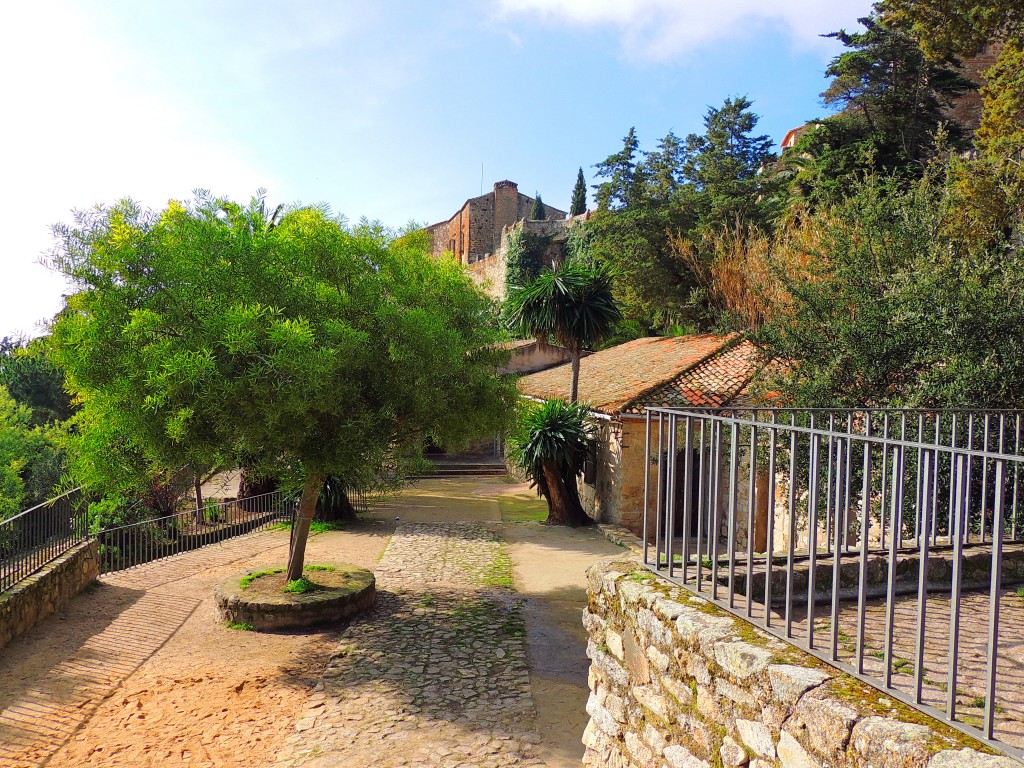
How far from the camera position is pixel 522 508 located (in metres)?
18.0

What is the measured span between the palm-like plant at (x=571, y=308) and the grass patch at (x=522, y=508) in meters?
3.13

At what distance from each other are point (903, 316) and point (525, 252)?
33.0 m

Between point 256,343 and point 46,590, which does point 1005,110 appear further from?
point 46,590

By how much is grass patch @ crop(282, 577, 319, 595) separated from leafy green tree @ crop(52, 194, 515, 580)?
3.84 feet

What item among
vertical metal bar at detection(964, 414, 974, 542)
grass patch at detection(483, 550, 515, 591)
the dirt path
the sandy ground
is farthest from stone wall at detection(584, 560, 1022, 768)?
grass patch at detection(483, 550, 515, 591)

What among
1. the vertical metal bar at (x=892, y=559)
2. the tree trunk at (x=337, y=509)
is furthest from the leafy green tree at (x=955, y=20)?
the tree trunk at (x=337, y=509)

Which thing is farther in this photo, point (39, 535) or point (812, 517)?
point (39, 535)

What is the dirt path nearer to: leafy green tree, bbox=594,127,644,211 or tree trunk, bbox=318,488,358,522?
tree trunk, bbox=318,488,358,522

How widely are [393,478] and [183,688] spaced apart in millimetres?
3494

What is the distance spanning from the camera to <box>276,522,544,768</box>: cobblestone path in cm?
575

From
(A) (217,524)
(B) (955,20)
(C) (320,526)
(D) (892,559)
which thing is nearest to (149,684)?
(D) (892,559)

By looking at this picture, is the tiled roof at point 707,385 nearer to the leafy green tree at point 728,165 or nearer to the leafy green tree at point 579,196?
the leafy green tree at point 728,165

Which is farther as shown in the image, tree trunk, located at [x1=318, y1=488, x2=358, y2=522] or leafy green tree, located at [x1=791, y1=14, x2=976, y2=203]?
leafy green tree, located at [x1=791, y1=14, x2=976, y2=203]

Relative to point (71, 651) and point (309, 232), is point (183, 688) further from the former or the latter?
point (309, 232)
